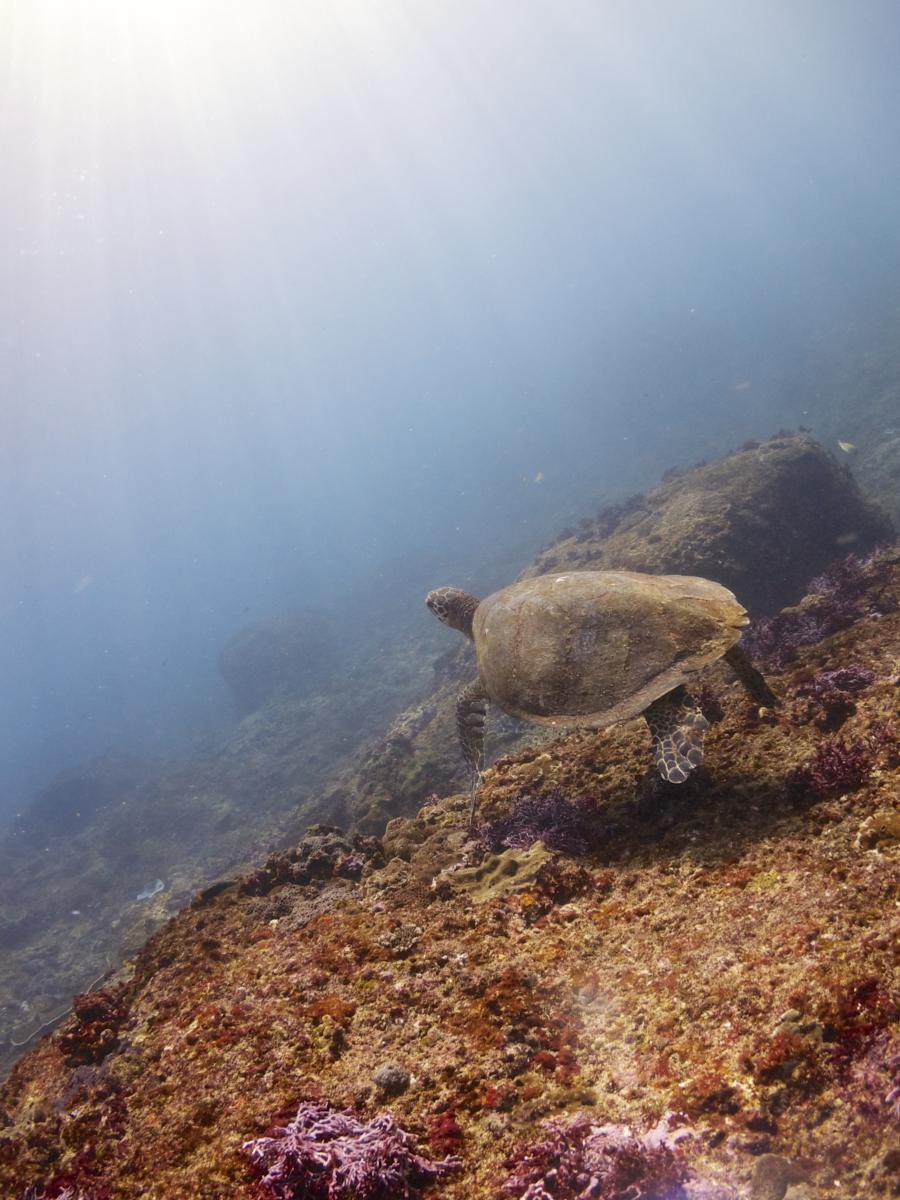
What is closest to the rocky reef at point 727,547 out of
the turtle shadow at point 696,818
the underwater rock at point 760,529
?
the underwater rock at point 760,529

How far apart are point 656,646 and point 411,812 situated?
8213 millimetres

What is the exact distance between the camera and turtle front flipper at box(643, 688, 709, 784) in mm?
4141

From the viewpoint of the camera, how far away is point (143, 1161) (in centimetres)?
241

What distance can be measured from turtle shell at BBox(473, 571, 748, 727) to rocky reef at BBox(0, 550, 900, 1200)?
931mm

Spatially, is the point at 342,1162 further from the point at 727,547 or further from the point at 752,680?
the point at 727,547

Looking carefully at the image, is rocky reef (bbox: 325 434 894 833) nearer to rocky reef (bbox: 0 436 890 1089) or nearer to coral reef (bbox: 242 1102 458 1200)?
rocky reef (bbox: 0 436 890 1089)

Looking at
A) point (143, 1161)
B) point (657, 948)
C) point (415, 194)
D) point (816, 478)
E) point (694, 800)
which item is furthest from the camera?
point (415, 194)

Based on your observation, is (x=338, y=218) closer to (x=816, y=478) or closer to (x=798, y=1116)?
(x=816, y=478)

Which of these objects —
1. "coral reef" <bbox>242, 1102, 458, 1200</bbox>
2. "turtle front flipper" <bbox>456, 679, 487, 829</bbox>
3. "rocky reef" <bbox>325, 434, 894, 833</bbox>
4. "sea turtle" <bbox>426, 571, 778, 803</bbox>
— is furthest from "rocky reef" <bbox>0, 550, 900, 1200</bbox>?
"rocky reef" <bbox>325, 434, 894, 833</bbox>

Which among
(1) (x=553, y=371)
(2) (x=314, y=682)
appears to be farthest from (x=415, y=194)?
(2) (x=314, y=682)

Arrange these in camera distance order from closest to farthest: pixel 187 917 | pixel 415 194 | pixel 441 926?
pixel 441 926 < pixel 187 917 < pixel 415 194

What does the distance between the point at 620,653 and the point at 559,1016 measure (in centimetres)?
260

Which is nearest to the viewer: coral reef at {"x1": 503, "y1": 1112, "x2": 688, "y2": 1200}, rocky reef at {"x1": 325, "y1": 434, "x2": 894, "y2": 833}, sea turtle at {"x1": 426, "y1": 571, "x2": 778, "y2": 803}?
coral reef at {"x1": 503, "y1": 1112, "x2": 688, "y2": 1200}

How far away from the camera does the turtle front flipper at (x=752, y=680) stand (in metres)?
4.84
